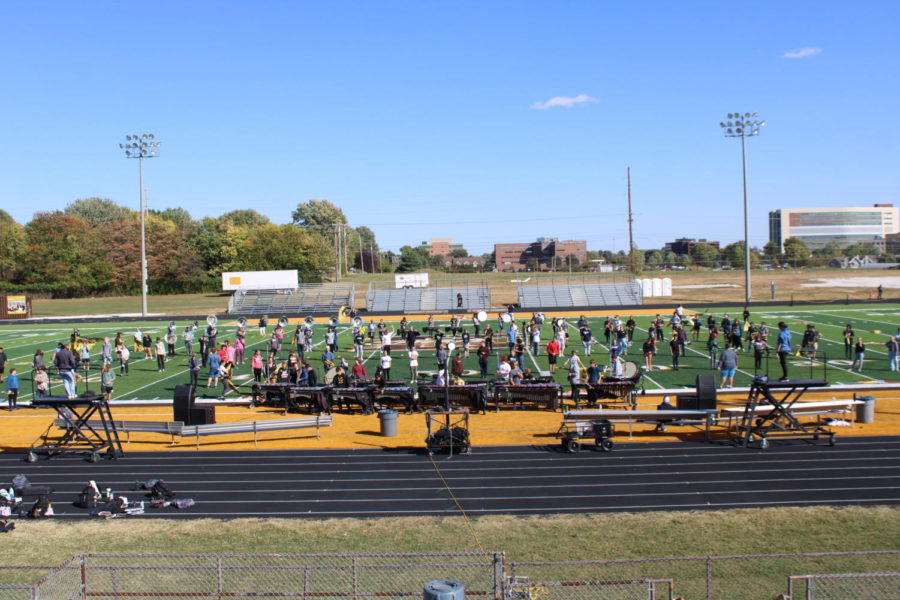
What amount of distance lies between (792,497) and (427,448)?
7.33 metres

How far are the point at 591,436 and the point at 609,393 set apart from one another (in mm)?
4596

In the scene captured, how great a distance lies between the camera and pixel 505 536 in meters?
11.1

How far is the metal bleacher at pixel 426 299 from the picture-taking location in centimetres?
5494

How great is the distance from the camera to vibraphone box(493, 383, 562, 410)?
64.6 ft

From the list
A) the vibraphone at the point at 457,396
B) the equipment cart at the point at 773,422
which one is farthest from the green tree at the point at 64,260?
the equipment cart at the point at 773,422

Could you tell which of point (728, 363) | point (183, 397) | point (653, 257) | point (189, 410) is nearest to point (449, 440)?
point (189, 410)

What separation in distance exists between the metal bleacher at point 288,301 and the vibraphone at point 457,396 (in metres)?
35.3

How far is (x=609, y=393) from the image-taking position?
67.0 feet

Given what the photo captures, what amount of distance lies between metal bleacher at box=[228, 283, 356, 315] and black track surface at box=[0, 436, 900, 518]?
3917 cm

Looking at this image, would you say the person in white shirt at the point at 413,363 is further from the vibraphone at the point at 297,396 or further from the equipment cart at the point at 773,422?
the equipment cart at the point at 773,422

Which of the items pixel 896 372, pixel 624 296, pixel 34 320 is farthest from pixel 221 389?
pixel 624 296

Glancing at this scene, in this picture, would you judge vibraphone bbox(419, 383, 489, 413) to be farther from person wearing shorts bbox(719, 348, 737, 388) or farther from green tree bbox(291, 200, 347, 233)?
green tree bbox(291, 200, 347, 233)

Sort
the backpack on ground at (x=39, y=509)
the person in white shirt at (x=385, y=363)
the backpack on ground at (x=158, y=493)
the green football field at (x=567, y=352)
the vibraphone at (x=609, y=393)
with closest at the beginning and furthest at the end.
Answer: the backpack on ground at (x=39, y=509) < the backpack on ground at (x=158, y=493) < the vibraphone at (x=609, y=393) < the person in white shirt at (x=385, y=363) < the green football field at (x=567, y=352)

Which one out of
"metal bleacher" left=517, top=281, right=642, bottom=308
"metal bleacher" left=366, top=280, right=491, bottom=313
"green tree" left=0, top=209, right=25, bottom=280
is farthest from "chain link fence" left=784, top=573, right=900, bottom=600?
"green tree" left=0, top=209, right=25, bottom=280
